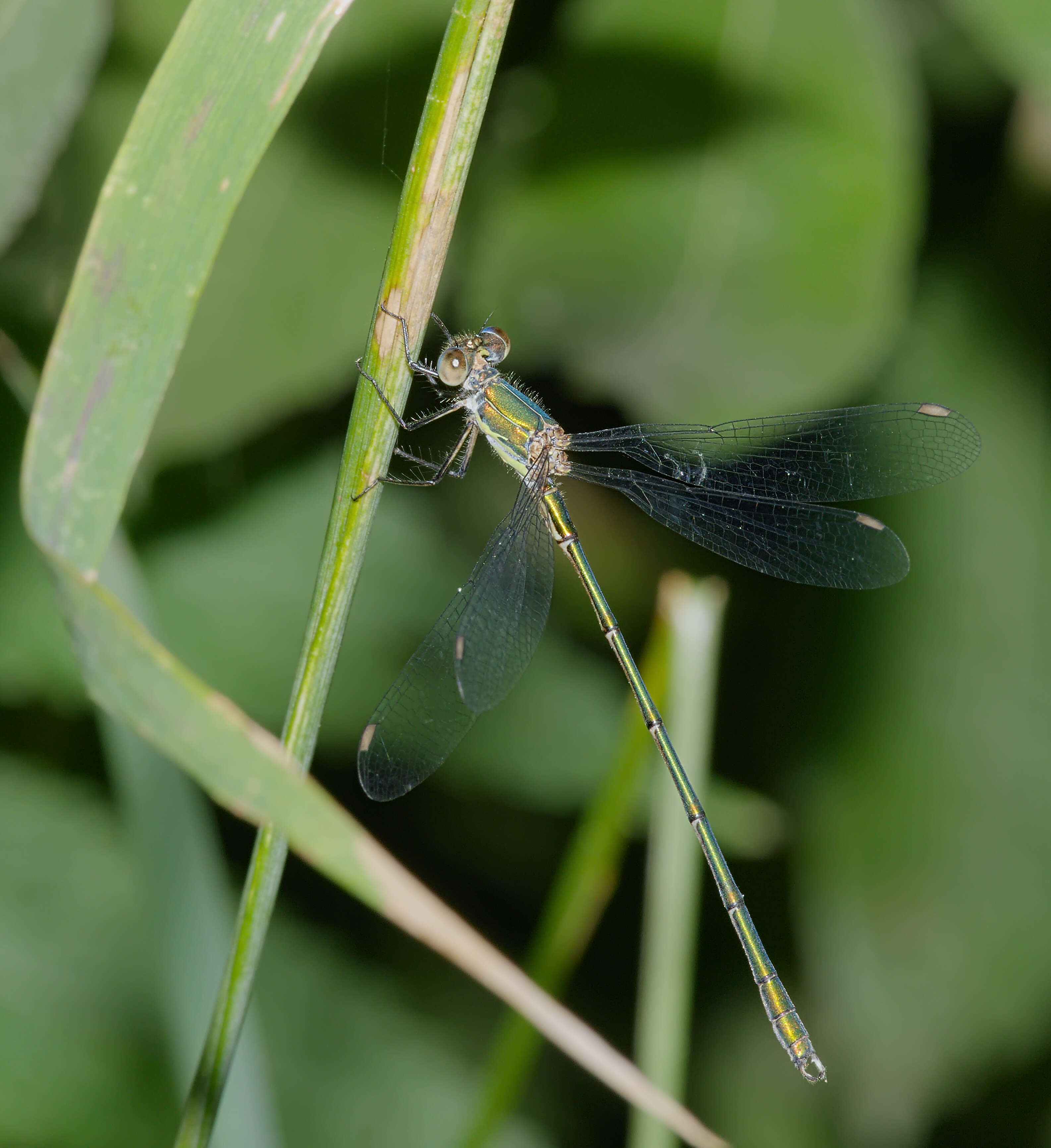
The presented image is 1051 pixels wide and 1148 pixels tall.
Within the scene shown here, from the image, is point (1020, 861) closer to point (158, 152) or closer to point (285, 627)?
point (285, 627)

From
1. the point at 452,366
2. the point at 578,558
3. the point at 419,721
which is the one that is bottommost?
the point at 419,721

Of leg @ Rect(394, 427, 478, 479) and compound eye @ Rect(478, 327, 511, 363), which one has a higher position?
compound eye @ Rect(478, 327, 511, 363)

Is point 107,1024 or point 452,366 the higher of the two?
point 452,366

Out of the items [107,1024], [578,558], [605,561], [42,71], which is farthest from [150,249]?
[605,561]

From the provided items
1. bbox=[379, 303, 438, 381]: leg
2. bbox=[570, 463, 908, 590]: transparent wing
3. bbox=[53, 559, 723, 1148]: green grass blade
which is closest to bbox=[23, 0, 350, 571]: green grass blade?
bbox=[53, 559, 723, 1148]: green grass blade

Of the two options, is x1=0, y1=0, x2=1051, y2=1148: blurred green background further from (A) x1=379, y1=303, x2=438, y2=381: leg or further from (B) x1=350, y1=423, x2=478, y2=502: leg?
(A) x1=379, y1=303, x2=438, y2=381: leg

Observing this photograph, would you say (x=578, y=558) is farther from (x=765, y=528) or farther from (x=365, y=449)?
(x=365, y=449)

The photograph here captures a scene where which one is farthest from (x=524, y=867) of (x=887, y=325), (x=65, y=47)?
(x=65, y=47)
